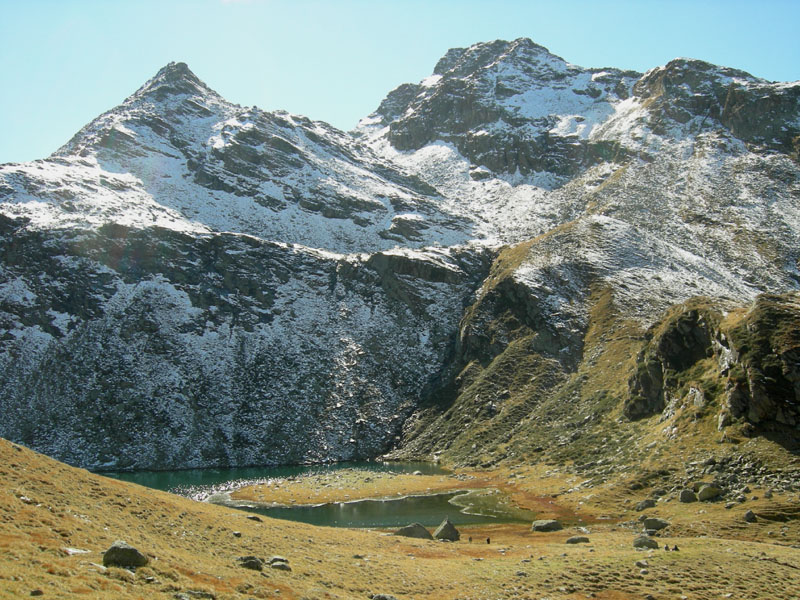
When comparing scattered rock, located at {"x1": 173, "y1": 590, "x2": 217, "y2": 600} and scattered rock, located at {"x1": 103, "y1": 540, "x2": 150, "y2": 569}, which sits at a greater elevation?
scattered rock, located at {"x1": 103, "y1": 540, "x2": 150, "y2": 569}

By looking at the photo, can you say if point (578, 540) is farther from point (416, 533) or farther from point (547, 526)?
point (416, 533)

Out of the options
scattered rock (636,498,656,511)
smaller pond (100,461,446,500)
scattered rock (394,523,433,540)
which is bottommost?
smaller pond (100,461,446,500)

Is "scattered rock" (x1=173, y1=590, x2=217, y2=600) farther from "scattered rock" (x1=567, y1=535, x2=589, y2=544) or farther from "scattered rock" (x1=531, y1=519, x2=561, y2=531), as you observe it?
"scattered rock" (x1=531, y1=519, x2=561, y2=531)

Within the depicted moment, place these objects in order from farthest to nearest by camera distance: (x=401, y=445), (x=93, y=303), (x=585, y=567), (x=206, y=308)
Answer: (x=206, y=308)
(x=93, y=303)
(x=401, y=445)
(x=585, y=567)

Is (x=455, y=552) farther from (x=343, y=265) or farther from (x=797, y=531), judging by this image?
(x=343, y=265)

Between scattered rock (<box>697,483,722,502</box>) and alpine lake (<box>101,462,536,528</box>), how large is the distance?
15768 mm

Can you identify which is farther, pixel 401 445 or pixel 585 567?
pixel 401 445

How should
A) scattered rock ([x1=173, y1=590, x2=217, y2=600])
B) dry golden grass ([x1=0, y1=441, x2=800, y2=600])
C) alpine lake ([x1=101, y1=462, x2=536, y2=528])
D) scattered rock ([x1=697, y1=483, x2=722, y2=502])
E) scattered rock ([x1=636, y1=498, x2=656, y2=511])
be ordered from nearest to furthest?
scattered rock ([x1=173, y1=590, x2=217, y2=600]) < dry golden grass ([x1=0, y1=441, x2=800, y2=600]) < scattered rock ([x1=697, y1=483, x2=722, y2=502]) < scattered rock ([x1=636, y1=498, x2=656, y2=511]) < alpine lake ([x1=101, y1=462, x2=536, y2=528])

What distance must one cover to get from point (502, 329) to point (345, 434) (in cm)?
4243

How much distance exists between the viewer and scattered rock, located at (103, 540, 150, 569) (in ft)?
63.6

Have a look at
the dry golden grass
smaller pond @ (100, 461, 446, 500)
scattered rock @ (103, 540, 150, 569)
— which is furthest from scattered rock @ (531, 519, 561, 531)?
smaller pond @ (100, 461, 446, 500)

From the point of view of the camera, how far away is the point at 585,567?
29516 mm

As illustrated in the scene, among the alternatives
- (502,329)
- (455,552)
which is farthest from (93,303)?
(455,552)

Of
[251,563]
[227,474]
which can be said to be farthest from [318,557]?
[227,474]
